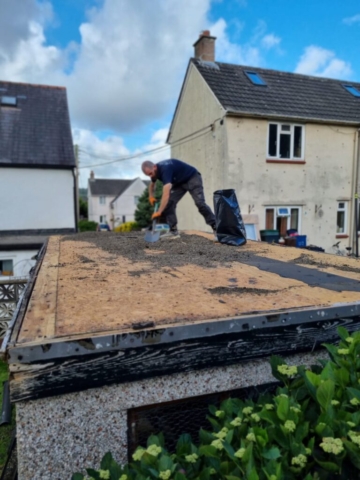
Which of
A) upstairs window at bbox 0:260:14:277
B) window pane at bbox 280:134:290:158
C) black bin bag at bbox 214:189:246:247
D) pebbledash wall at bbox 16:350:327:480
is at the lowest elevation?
upstairs window at bbox 0:260:14:277

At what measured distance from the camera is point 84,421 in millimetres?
1222

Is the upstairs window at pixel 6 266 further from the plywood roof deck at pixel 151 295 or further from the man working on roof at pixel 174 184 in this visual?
the plywood roof deck at pixel 151 295

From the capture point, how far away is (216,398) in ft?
4.97

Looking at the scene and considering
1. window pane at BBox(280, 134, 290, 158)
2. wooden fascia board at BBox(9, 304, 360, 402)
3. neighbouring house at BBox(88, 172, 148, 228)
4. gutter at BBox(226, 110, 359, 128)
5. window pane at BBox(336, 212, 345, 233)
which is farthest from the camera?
neighbouring house at BBox(88, 172, 148, 228)

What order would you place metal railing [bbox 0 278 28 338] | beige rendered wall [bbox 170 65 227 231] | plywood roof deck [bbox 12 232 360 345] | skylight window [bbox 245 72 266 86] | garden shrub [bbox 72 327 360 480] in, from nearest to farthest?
garden shrub [bbox 72 327 360 480] < plywood roof deck [bbox 12 232 360 345] < metal railing [bbox 0 278 28 338] < beige rendered wall [bbox 170 65 227 231] < skylight window [bbox 245 72 266 86]

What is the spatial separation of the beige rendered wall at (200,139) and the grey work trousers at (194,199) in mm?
5739

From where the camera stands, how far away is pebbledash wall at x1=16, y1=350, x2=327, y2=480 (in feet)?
3.78

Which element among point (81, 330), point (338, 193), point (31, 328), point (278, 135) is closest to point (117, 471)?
point (81, 330)

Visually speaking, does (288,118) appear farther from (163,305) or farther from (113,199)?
(113,199)

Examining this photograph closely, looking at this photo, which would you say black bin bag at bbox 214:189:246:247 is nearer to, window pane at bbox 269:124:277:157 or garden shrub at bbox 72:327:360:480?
garden shrub at bbox 72:327:360:480

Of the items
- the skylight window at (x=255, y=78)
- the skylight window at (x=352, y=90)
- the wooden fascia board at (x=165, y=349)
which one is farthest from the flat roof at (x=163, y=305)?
the skylight window at (x=352, y=90)

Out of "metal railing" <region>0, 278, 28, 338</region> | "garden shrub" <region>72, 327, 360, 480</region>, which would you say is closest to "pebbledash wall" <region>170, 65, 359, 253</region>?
"metal railing" <region>0, 278, 28, 338</region>

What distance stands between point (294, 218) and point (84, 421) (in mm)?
11698

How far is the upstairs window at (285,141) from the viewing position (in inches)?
446
